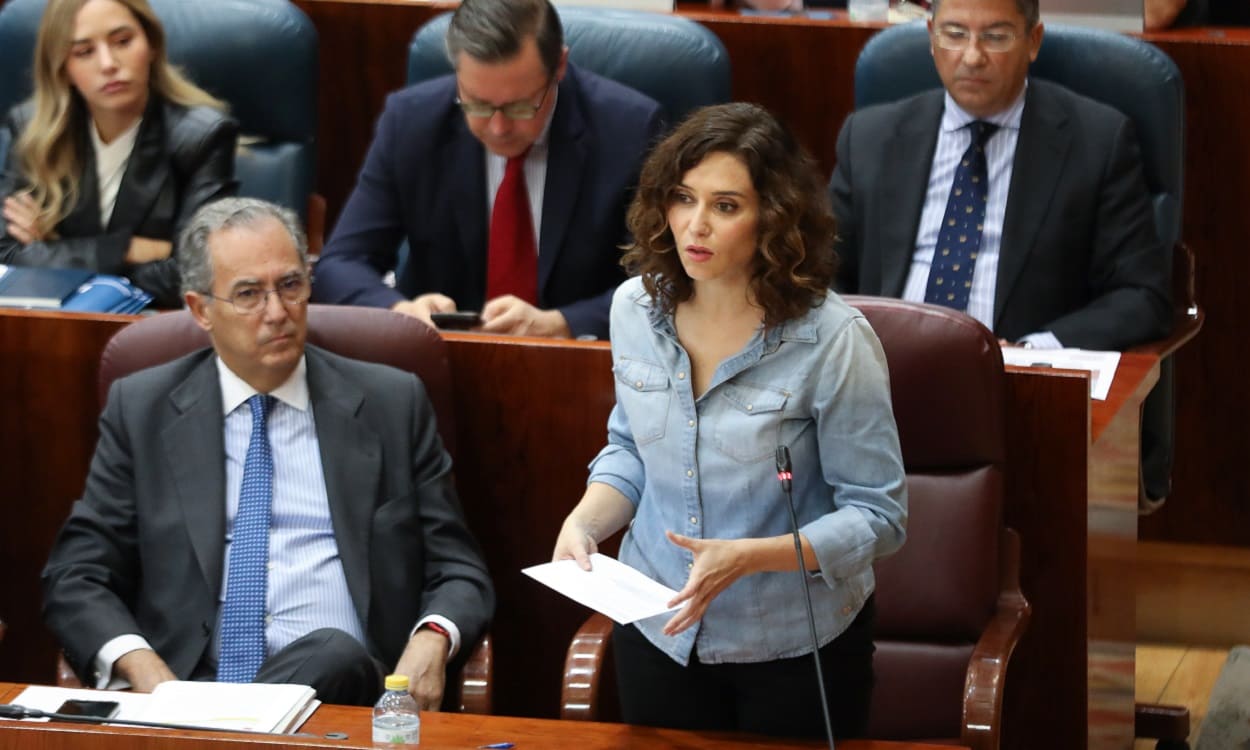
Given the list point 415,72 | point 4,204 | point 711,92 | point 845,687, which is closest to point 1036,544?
point 845,687

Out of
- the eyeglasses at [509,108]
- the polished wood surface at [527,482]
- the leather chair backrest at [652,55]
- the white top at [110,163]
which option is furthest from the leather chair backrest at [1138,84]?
the white top at [110,163]

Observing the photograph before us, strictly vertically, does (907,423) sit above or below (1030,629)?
above

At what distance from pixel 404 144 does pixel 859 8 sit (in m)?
1.15

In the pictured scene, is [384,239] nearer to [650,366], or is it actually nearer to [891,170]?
[891,170]

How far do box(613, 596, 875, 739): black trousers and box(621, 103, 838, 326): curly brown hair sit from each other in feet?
1.11

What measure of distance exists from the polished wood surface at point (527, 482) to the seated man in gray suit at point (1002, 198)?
32cm

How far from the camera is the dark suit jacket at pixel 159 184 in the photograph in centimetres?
317

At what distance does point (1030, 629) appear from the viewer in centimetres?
238

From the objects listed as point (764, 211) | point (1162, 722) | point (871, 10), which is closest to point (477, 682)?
point (764, 211)

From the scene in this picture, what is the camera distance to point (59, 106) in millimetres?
3217

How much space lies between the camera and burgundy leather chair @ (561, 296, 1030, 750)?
2.18m

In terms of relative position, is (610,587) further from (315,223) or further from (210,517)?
(315,223)

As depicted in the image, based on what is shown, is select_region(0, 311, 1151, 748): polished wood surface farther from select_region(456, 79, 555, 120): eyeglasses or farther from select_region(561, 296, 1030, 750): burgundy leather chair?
select_region(456, 79, 555, 120): eyeglasses

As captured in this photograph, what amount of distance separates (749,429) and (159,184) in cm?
177
